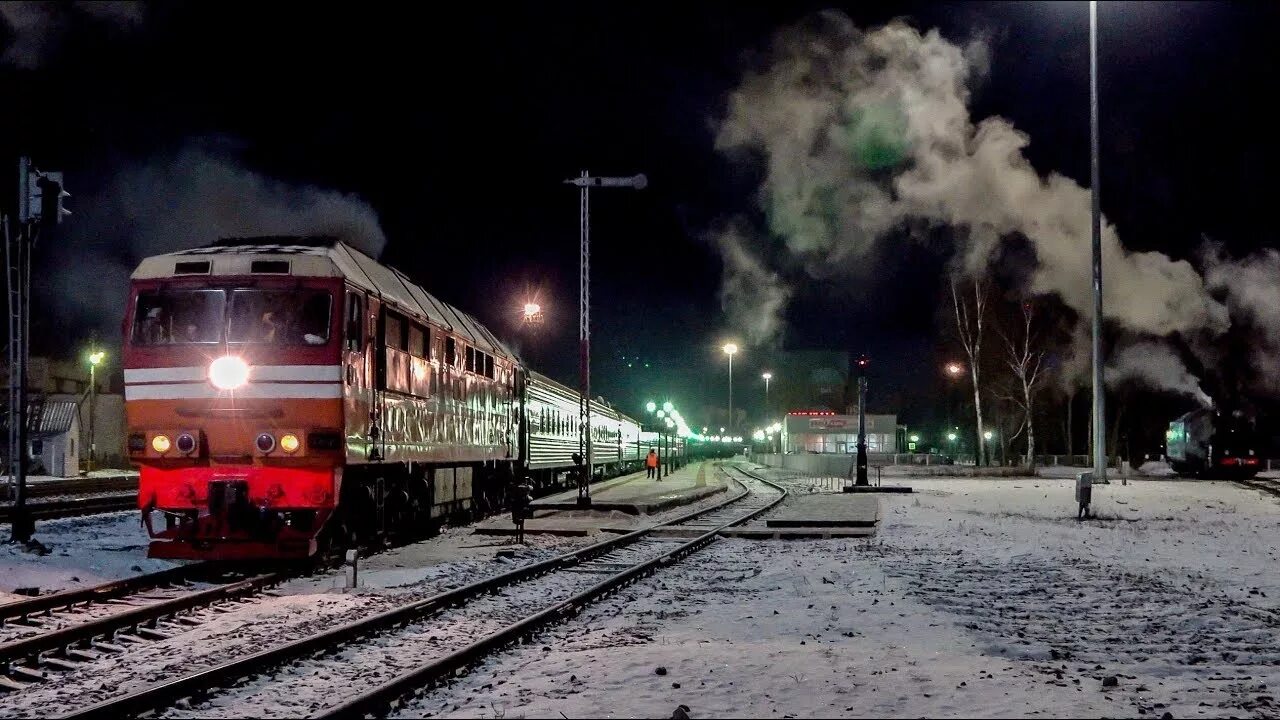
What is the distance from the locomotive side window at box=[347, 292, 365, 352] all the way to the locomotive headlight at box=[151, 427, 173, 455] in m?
2.40

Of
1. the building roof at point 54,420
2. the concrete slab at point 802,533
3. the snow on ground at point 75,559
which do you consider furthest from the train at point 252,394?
the building roof at point 54,420

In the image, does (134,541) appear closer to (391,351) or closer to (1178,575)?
(391,351)

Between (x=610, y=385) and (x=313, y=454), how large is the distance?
95914 mm

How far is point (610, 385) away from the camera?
110 m

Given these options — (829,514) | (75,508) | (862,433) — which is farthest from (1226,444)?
(75,508)

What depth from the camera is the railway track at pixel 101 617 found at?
29.1 ft

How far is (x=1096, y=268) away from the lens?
3541cm

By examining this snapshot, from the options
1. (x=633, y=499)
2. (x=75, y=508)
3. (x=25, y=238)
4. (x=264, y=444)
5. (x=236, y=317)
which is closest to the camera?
(x=264, y=444)

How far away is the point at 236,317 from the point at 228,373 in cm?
73

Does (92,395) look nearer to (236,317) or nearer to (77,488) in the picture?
(77,488)

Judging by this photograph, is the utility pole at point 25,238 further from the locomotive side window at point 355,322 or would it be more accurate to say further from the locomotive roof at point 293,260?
the locomotive side window at point 355,322

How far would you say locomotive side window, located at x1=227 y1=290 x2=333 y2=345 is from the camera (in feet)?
45.8

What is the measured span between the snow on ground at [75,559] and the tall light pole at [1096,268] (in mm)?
27024

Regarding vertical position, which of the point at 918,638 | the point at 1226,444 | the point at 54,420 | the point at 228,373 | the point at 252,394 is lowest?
the point at 918,638
